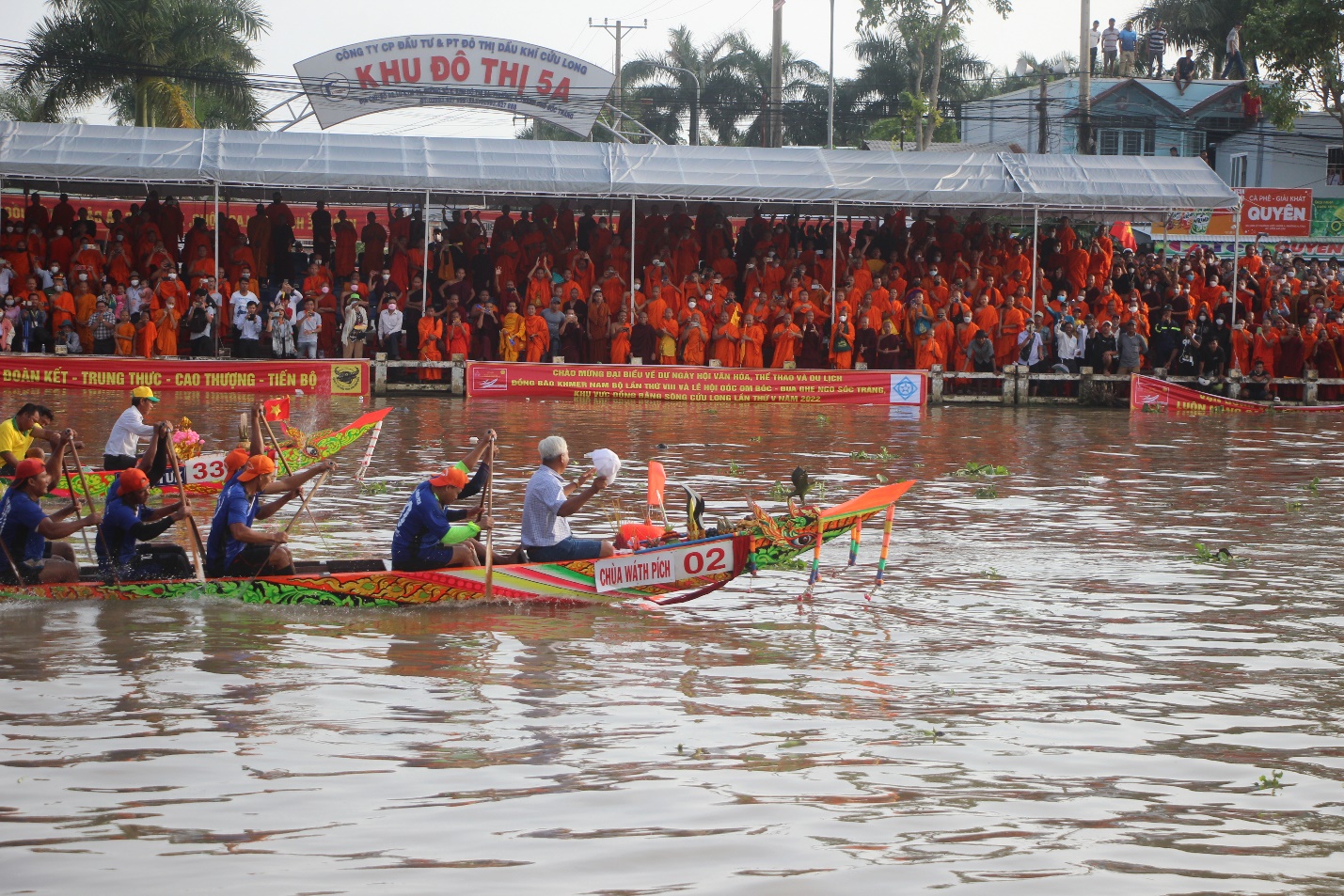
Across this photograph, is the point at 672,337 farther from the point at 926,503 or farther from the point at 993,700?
the point at 993,700

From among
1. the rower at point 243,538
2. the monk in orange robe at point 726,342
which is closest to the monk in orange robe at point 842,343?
the monk in orange robe at point 726,342

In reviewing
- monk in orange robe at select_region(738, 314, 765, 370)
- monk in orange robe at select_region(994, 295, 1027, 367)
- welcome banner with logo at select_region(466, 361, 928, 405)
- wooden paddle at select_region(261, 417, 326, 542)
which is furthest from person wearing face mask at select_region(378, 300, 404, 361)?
wooden paddle at select_region(261, 417, 326, 542)

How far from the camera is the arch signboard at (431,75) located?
97.2 feet

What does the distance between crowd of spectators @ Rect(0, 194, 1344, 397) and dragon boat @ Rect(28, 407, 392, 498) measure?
11.2 meters

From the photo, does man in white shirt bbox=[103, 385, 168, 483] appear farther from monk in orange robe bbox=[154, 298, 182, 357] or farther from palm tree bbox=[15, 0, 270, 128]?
palm tree bbox=[15, 0, 270, 128]

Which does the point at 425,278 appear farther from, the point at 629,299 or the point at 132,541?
the point at 132,541

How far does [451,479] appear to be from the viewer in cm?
1007

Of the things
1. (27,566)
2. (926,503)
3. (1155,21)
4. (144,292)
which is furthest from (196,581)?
(1155,21)

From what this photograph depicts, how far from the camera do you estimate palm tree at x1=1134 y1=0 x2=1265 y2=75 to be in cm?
5275

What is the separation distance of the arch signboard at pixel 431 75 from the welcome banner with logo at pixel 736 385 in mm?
7115

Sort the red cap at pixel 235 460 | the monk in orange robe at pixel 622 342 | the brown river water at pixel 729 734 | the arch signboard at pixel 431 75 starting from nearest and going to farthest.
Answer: the brown river water at pixel 729 734
the red cap at pixel 235 460
the monk in orange robe at pixel 622 342
the arch signboard at pixel 431 75

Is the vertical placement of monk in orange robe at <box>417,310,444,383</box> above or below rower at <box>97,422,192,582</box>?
above

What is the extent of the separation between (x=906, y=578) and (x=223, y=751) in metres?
5.96

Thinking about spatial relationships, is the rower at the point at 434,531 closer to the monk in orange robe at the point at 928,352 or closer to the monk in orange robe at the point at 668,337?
the monk in orange robe at the point at 668,337
